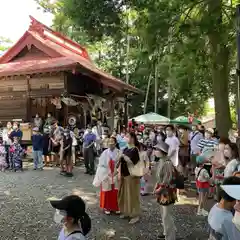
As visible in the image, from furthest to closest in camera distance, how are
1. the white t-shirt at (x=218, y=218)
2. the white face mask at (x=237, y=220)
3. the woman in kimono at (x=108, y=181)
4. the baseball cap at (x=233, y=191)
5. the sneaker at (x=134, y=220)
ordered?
1. the woman in kimono at (x=108, y=181)
2. the sneaker at (x=134, y=220)
3. the white t-shirt at (x=218, y=218)
4. the white face mask at (x=237, y=220)
5. the baseball cap at (x=233, y=191)

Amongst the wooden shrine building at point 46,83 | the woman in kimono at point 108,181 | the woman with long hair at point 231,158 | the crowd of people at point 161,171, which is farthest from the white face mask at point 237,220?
the wooden shrine building at point 46,83

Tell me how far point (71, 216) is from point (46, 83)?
14368 millimetres

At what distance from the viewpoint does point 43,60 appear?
18.2 metres

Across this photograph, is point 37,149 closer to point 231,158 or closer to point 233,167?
point 231,158

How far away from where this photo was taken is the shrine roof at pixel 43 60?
16156 millimetres

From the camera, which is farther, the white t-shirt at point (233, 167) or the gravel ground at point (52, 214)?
the gravel ground at point (52, 214)

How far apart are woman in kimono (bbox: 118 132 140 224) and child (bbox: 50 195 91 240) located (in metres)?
4.01

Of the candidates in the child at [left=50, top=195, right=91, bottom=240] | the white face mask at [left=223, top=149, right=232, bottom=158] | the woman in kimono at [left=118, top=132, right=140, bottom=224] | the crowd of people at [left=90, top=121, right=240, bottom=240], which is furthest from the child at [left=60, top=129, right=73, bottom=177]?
the child at [left=50, top=195, right=91, bottom=240]

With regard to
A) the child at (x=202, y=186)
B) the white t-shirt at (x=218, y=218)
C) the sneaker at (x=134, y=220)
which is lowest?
the sneaker at (x=134, y=220)

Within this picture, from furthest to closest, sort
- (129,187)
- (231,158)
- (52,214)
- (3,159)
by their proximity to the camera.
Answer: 1. (3,159)
2. (52,214)
3. (129,187)
4. (231,158)

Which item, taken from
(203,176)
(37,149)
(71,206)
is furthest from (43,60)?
(71,206)

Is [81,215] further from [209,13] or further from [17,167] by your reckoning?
[17,167]

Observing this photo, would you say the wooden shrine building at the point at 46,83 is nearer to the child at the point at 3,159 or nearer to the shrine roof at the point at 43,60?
the shrine roof at the point at 43,60

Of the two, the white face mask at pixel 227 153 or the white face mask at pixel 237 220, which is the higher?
the white face mask at pixel 227 153
